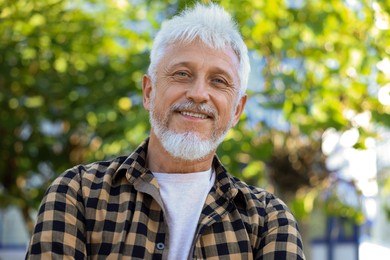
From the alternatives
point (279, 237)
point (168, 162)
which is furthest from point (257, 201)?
point (168, 162)

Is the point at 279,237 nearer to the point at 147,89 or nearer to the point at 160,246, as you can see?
the point at 160,246

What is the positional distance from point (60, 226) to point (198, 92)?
1.55 feet

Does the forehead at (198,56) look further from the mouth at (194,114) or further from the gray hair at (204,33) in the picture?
the mouth at (194,114)

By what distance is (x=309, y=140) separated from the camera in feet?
15.1

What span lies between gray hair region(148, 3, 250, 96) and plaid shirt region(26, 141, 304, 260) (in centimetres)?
29

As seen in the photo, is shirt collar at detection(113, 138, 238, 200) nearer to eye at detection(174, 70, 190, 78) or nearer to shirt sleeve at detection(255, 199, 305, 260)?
shirt sleeve at detection(255, 199, 305, 260)

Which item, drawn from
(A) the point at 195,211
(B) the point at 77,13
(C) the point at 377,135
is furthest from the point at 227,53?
(B) the point at 77,13

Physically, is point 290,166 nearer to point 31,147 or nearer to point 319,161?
point 319,161

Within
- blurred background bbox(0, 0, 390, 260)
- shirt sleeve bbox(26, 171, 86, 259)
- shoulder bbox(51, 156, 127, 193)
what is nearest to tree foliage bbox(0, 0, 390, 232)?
blurred background bbox(0, 0, 390, 260)

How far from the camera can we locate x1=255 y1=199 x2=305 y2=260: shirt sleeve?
1815mm

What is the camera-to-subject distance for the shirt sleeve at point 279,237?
1.82m

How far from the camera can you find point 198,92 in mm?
1831

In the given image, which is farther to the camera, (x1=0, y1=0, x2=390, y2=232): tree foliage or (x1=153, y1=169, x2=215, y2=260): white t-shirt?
(x1=0, y1=0, x2=390, y2=232): tree foliage

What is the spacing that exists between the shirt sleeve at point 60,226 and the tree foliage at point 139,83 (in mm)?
1633
